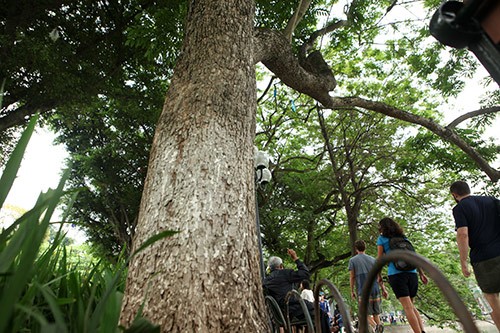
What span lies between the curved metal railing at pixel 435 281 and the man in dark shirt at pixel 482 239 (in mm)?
2902

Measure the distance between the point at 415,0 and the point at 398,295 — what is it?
585 centimetres

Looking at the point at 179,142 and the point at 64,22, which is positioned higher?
the point at 64,22

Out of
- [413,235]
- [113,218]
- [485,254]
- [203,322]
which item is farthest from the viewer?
[413,235]

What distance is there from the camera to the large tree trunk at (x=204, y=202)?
4.41ft

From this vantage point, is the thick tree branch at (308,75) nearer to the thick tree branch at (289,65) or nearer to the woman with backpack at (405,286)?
the thick tree branch at (289,65)

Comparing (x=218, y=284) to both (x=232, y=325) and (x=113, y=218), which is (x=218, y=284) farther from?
(x=113, y=218)

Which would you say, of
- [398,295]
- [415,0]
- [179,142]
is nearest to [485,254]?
[398,295]

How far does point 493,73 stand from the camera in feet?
2.17

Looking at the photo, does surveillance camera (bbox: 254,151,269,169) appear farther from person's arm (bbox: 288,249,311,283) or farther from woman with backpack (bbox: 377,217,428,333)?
woman with backpack (bbox: 377,217,428,333)

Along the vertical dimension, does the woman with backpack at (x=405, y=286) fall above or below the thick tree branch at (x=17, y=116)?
below

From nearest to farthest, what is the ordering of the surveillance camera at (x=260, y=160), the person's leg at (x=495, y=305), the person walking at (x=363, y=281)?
1. the person's leg at (x=495, y=305)
2. the person walking at (x=363, y=281)
3. the surveillance camera at (x=260, y=160)

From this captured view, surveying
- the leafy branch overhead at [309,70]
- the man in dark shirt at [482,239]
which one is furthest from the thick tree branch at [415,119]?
the man in dark shirt at [482,239]

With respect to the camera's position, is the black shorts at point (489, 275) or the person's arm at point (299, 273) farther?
the person's arm at point (299, 273)

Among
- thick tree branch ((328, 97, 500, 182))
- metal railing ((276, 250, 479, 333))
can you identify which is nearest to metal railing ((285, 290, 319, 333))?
metal railing ((276, 250, 479, 333))
